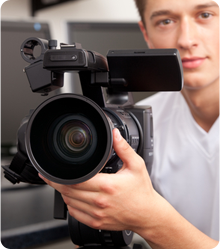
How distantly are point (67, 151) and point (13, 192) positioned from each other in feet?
2.11

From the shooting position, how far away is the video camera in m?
0.46

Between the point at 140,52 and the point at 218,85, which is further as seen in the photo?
the point at 218,85

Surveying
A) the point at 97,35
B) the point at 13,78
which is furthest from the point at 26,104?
the point at 97,35

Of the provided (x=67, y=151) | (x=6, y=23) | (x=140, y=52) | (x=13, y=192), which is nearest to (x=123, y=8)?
(x=6, y=23)

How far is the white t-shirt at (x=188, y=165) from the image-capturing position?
0.80 m

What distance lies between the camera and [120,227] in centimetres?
54

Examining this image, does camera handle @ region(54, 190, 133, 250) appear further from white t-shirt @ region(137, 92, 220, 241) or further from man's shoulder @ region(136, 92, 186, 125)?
man's shoulder @ region(136, 92, 186, 125)

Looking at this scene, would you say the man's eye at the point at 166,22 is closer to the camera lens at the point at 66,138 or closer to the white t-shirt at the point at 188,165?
the white t-shirt at the point at 188,165

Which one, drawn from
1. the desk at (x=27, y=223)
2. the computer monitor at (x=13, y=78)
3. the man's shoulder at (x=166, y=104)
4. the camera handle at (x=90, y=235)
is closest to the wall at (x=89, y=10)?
the computer monitor at (x=13, y=78)

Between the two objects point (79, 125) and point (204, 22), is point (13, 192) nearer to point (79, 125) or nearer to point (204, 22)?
point (79, 125)

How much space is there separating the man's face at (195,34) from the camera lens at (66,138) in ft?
1.18

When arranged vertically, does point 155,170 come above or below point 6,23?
below

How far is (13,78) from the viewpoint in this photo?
40.5 inches

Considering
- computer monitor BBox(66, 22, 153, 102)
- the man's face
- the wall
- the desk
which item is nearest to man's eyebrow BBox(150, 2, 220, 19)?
the man's face
